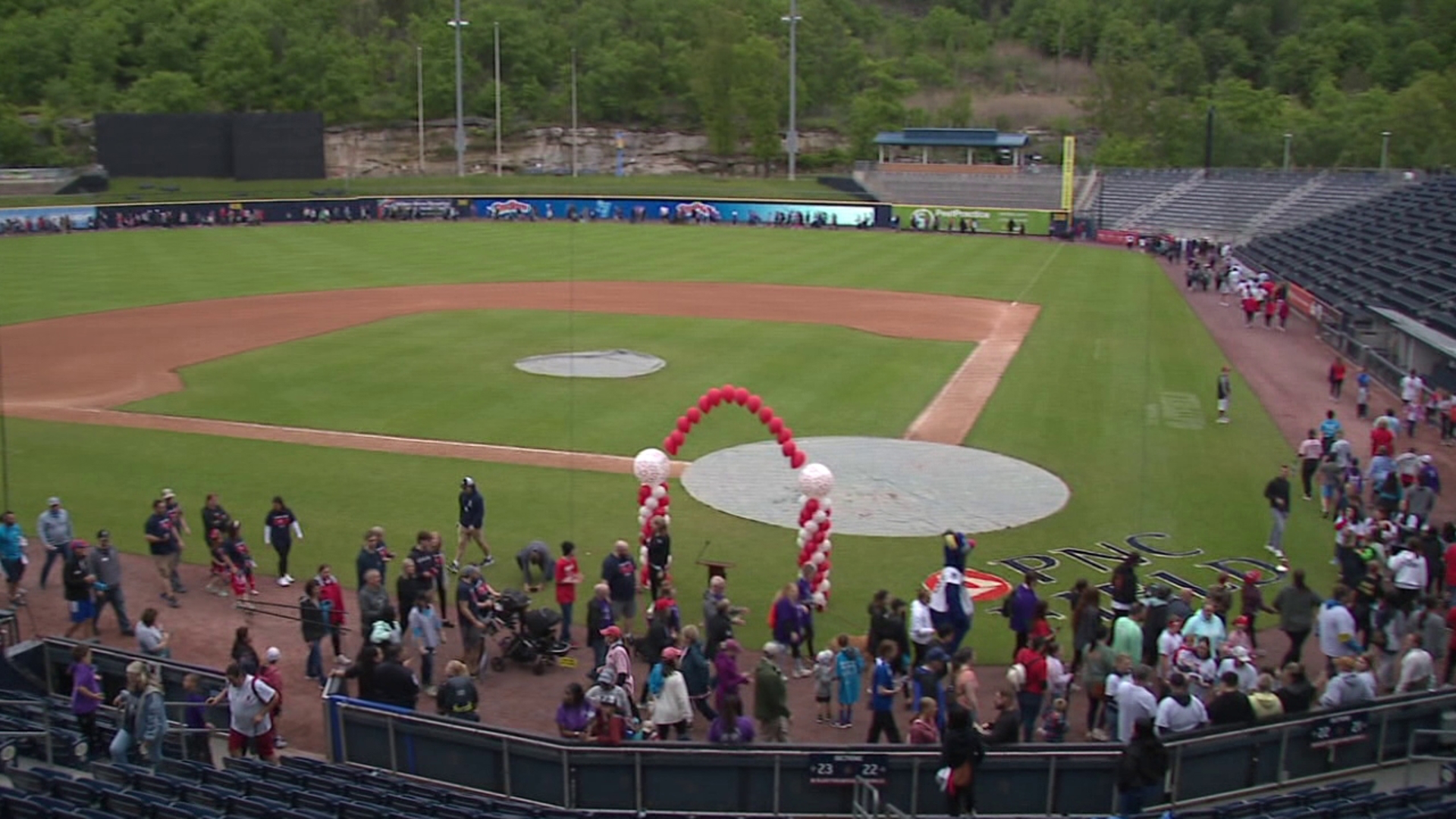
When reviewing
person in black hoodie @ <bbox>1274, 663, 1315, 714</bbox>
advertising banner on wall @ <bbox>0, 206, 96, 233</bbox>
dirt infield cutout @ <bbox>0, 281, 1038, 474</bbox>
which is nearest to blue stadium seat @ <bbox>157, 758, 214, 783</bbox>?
person in black hoodie @ <bbox>1274, 663, 1315, 714</bbox>

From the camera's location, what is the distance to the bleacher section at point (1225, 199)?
6288cm

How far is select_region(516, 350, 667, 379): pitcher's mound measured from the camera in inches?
1252

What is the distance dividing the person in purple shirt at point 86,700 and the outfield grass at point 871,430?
6.43 m

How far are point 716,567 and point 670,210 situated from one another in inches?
2577

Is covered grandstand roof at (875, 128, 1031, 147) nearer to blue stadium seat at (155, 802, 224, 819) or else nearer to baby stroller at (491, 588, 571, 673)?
baby stroller at (491, 588, 571, 673)

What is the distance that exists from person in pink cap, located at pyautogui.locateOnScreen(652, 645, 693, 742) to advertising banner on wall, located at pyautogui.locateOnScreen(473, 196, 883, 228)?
222 feet

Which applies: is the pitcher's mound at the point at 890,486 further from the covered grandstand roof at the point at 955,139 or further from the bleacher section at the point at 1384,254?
the covered grandstand roof at the point at 955,139

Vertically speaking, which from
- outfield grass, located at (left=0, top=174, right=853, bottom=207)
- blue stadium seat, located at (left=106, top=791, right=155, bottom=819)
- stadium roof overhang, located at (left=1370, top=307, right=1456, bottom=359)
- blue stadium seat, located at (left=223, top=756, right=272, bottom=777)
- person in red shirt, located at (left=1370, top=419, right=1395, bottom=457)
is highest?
outfield grass, located at (left=0, top=174, right=853, bottom=207)

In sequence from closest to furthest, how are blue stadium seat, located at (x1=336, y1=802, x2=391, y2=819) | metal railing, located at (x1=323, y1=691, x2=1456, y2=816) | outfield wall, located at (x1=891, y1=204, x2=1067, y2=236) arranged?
blue stadium seat, located at (x1=336, y1=802, x2=391, y2=819)
metal railing, located at (x1=323, y1=691, x2=1456, y2=816)
outfield wall, located at (x1=891, y1=204, x2=1067, y2=236)

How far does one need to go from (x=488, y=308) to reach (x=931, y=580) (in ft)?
91.1

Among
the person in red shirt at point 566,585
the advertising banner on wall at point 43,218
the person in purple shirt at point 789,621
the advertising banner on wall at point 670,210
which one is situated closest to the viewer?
the person in purple shirt at point 789,621

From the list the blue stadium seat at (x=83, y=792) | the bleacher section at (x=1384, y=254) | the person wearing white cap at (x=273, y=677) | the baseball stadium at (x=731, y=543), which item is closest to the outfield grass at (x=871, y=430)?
the baseball stadium at (x=731, y=543)

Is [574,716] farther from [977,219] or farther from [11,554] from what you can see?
[977,219]

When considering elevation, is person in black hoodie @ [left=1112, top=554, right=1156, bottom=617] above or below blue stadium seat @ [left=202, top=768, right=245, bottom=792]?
above
